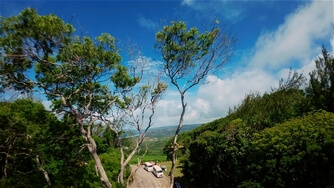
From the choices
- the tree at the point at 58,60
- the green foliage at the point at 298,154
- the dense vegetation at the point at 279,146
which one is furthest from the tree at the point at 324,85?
the tree at the point at 58,60

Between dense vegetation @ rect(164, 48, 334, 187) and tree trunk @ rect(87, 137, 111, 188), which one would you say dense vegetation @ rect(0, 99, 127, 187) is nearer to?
tree trunk @ rect(87, 137, 111, 188)

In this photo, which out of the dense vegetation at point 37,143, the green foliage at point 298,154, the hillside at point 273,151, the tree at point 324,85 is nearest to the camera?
the dense vegetation at point 37,143

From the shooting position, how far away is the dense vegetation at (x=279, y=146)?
13.7 m

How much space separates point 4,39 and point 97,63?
3274mm

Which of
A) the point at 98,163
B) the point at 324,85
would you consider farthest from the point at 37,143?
the point at 324,85

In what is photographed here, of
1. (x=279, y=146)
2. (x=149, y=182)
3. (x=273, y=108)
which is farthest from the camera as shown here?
(x=149, y=182)

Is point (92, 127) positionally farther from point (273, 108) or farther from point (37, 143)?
point (273, 108)

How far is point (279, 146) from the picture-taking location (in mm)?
15008

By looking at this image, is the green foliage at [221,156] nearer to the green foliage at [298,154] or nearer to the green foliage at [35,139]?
the green foliage at [298,154]

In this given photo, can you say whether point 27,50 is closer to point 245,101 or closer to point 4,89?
point 4,89

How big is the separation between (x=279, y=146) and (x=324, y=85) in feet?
27.3

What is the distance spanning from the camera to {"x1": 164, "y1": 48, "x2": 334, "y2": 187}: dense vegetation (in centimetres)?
1367

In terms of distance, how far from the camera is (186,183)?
31.9 metres

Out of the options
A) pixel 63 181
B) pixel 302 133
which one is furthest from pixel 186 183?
pixel 302 133
